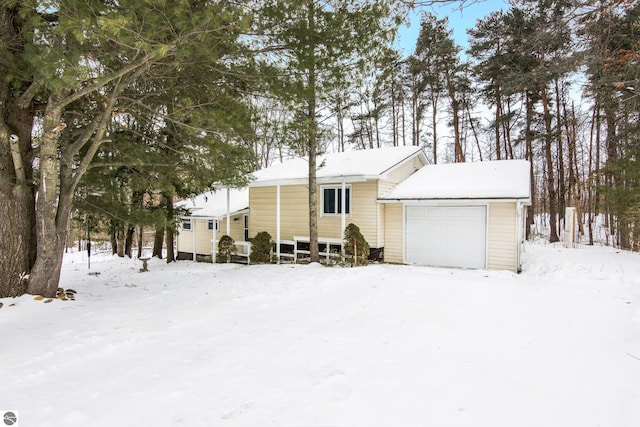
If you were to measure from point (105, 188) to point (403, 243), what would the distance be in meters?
8.43

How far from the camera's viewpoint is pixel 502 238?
934 centimetres

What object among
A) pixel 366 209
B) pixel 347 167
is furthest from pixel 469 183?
pixel 347 167

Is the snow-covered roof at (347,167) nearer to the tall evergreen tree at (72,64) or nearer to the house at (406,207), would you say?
the house at (406,207)

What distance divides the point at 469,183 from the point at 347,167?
4.09m

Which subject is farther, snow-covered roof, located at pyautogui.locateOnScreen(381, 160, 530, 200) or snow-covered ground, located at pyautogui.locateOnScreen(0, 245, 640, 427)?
snow-covered roof, located at pyautogui.locateOnScreen(381, 160, 530, 200)

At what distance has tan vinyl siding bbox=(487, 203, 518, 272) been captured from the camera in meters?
9.21

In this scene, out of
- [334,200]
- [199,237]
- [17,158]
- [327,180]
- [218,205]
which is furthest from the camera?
[199,237]

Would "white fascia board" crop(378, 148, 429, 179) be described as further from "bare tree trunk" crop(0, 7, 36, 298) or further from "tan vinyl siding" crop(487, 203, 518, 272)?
"bare tree trunk" crop(0, 7, 36, 298)

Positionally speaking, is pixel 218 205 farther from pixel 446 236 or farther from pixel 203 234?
pixel 446 236

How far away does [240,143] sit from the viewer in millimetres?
7234

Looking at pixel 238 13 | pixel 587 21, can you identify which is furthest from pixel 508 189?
pixel 238 13

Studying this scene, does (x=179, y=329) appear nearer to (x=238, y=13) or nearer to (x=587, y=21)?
(x=238, y=13)

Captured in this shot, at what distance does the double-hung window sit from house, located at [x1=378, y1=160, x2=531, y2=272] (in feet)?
4.45

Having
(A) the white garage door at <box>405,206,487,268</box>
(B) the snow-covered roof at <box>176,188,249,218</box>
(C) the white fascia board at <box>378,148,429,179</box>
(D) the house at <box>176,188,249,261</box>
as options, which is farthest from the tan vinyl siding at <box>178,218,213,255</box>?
(A) the white garage door at <box>405,206,487,268</box>
